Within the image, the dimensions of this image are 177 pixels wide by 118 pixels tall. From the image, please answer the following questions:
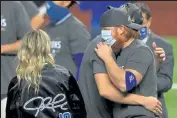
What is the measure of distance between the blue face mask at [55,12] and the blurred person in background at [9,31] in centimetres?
36

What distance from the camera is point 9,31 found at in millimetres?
8852

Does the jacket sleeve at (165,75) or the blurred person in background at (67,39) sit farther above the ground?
the blurred person in background at (67,39)

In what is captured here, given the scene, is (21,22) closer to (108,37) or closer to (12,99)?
(12,99)

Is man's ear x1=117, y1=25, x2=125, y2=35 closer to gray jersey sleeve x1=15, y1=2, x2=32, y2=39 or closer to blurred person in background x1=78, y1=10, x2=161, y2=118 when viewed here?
blurred person in background x1=78, y1=10, x2=161, y2=118

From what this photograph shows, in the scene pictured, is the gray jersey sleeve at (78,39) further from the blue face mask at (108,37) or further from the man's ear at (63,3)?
the blue face mask at (108,37)

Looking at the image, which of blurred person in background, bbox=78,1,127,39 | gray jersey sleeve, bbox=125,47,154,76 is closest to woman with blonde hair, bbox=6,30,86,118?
gray jersey sleeve, bbox=125,47,154,76

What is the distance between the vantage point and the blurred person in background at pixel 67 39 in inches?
329

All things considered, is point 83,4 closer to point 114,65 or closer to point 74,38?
point 74,38

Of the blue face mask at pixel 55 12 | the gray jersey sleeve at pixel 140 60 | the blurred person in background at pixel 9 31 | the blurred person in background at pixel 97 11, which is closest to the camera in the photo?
the gray jersey sleeve at pixel 140 60

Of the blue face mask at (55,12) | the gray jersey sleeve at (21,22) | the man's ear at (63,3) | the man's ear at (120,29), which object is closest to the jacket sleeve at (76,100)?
the man's ear at (120,29)

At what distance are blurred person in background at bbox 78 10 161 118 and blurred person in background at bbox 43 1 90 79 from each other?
86.5 inches

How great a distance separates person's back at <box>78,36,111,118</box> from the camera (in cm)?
606

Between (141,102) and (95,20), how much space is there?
4204 millimetres

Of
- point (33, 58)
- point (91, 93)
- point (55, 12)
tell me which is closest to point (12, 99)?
point (33, 58)
